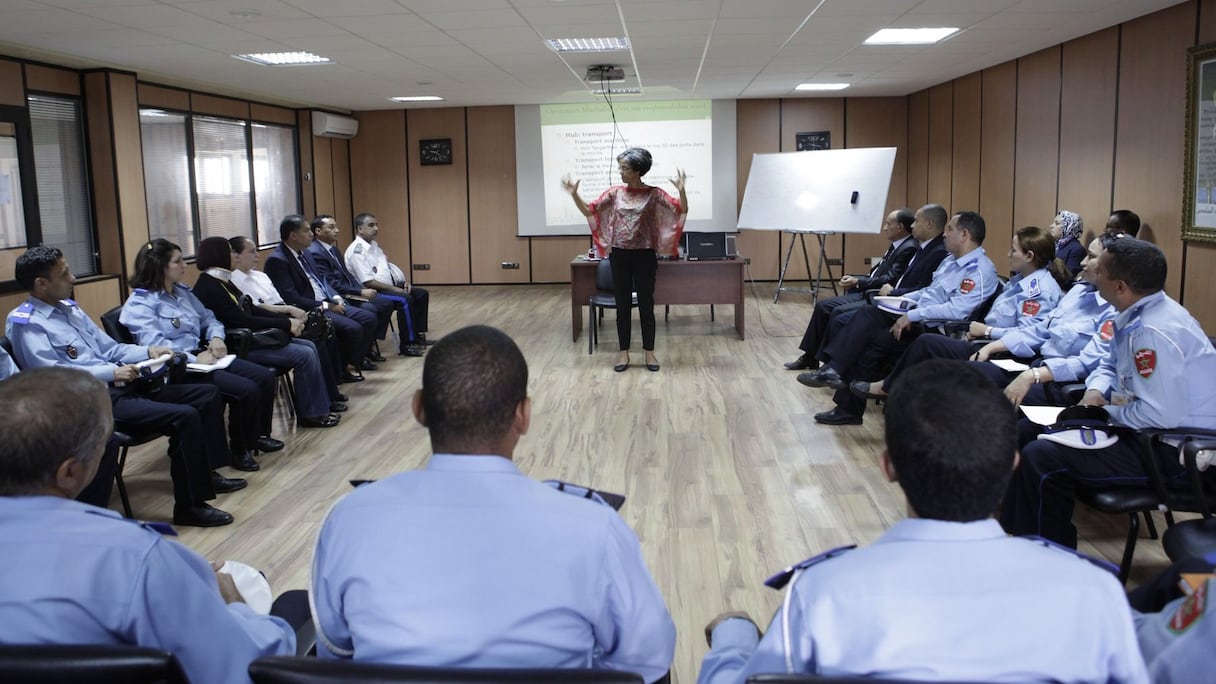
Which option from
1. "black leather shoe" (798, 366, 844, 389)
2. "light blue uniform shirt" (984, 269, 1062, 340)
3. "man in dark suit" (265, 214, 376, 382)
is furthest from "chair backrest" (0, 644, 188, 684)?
"man in dark suit" (265, 214, 376, 382)

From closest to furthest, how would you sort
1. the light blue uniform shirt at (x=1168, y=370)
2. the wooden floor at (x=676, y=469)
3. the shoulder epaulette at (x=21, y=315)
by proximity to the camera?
1. the light blue uniform shirt at (x=1168, y=370)
2. the wooden floor at (x=676, y=469)
3. the shoulder epaulette at (x=21, y=315)

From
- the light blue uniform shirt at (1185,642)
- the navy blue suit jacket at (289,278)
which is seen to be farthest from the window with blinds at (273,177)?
the light blue uniform shirt at (1185,642)

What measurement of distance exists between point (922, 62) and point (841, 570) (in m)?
8.26

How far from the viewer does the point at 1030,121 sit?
26.2ft

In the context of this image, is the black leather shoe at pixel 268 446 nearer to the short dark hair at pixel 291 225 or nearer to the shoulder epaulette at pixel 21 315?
the shoulder epaulette at pixel 21 315

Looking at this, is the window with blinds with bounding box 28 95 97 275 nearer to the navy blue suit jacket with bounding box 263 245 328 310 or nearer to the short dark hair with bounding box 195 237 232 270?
the navy blue suit jacket with bounding box 263 245 328 310

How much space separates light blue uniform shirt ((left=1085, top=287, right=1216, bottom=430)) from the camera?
2.84m

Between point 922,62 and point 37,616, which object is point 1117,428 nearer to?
point 37,616

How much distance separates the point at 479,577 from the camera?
1.28 m

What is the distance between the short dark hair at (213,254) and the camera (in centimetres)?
504

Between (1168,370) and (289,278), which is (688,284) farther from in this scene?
(1168,370)

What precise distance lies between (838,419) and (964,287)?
101 cm

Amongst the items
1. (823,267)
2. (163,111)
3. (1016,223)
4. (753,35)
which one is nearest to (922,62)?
(1016,223)

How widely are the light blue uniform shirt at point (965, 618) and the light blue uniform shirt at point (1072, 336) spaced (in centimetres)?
261
